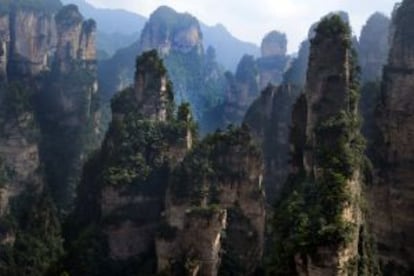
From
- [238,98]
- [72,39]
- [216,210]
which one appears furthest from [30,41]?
[216,210]

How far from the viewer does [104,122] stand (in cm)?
9512

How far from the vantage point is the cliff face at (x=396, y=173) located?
143 ft

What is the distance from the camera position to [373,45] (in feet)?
295

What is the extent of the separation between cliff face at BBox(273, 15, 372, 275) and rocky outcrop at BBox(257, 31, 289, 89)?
75931mm

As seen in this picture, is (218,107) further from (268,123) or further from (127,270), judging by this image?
(127,270)

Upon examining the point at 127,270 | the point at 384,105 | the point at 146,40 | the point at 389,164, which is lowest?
the point at 127,270

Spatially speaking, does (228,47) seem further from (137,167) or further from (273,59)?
(137,167)

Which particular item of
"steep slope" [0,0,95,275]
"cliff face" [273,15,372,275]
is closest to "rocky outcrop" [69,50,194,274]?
"steep slope" [0,0,95,275]

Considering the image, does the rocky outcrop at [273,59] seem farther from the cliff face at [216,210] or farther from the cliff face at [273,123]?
the cliff face at [216,210]

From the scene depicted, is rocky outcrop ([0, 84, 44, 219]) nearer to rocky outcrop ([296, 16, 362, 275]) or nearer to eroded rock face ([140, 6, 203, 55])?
rocky outcrop ([296, 16, 362, 275])

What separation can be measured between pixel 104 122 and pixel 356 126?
61.7 m

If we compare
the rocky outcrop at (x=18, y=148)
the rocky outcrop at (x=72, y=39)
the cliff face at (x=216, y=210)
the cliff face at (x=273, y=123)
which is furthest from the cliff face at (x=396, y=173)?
the rocky outcrop at (x=72, y=39)

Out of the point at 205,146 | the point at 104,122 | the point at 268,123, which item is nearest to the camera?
the point at 205,146

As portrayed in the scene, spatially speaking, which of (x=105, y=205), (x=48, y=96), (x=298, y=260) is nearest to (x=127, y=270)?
(x=105, y=205)
